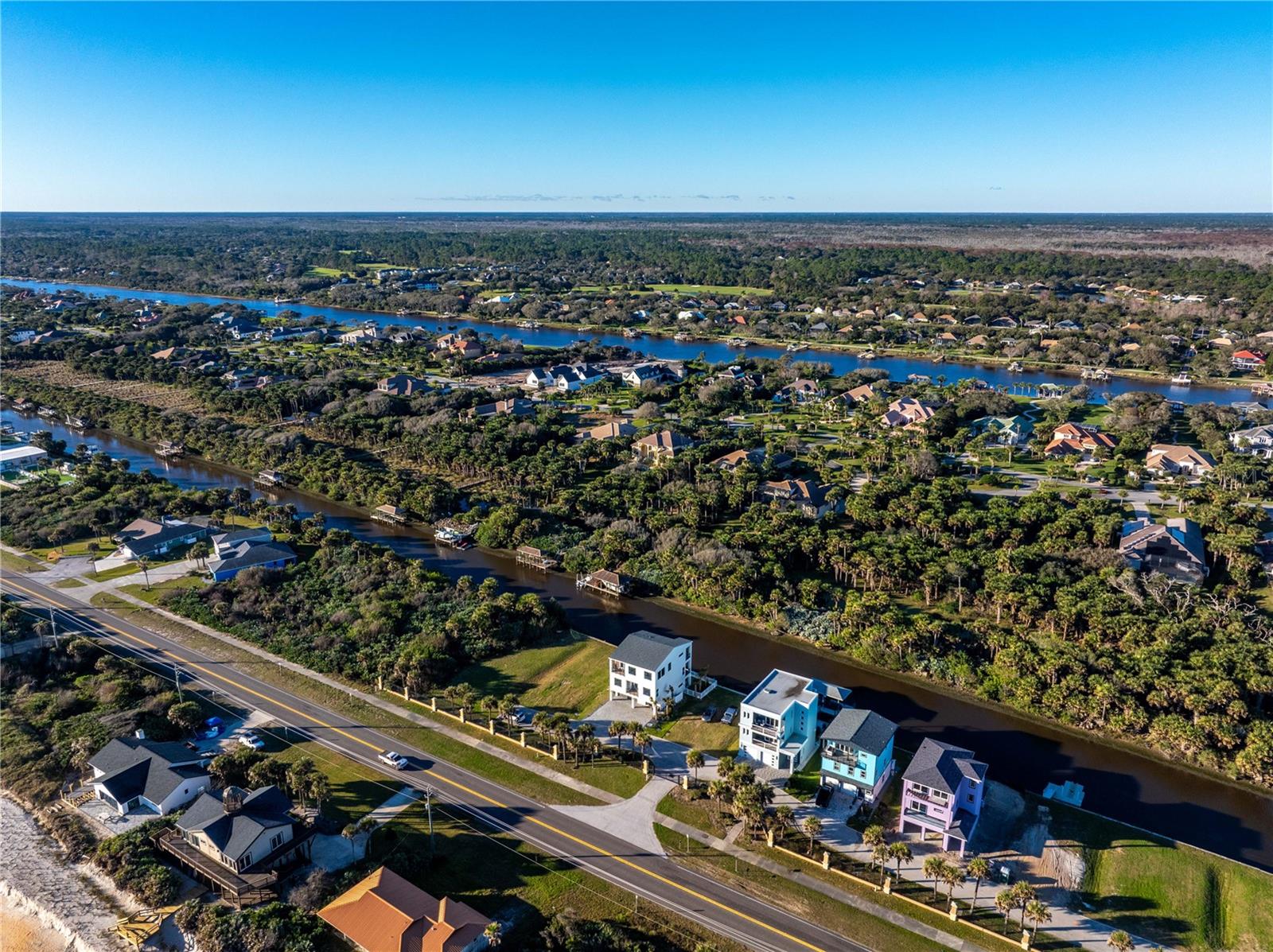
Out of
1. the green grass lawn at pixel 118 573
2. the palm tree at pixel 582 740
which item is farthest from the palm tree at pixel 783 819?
the green grass lawn at pixel 118 573

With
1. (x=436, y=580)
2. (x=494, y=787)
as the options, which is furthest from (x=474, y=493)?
(x=494, y=787)

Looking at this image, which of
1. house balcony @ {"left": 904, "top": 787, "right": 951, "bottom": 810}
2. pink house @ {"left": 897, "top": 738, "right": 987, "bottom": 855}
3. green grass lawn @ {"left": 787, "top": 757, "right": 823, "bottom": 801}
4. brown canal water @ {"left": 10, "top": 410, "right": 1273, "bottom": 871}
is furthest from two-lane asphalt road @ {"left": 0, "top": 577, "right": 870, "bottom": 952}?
brown canal water @ {"left": 10, "top": 410, "right": 1273, "bottom": 871}

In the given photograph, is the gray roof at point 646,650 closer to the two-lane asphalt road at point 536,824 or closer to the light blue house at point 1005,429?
the two-lane asphalt road at point 536,824

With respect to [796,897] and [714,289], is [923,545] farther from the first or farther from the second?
[714,289]

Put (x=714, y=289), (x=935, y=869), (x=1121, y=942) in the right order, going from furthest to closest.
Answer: (x=714, y=289), (x=935, y=869), (x=1121, y=942)

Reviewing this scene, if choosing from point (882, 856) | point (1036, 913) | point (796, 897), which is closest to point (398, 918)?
point (796, 897)

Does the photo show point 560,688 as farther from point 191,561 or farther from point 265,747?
point 191,561
